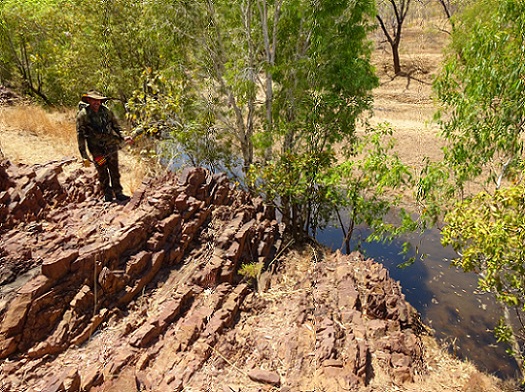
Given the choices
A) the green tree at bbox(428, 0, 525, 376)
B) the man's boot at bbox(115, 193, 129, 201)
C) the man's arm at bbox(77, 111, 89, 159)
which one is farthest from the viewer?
the man's boot at bbox(115, 193, 129, 201)

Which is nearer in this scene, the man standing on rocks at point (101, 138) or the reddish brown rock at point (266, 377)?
the reddish brown rock at point (266, 377)

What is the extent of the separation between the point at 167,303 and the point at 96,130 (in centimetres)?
406

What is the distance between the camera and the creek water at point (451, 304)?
→ 9.84m

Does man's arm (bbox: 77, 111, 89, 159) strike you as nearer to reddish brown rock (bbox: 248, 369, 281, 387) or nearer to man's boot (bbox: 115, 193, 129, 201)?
man's boot (bbox: 115, 193, 129, 201)

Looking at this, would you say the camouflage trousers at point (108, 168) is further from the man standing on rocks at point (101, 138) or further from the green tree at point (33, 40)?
the green tree at point (33, 40)

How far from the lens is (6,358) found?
5.10m

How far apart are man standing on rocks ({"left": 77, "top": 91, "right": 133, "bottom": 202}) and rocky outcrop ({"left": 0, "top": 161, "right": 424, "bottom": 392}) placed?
480 mm

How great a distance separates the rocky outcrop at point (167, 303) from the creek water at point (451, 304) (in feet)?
9.41

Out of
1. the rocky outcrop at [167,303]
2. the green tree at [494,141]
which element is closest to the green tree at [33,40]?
the rocky outcrop at [167,303]

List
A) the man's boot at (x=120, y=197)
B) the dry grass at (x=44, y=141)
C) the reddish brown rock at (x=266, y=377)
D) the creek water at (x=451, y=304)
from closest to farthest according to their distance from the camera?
the reddish brown rock at (x=266, y=377)
the man's boot at (x=120, y=197)
the creek water at (x=451, y=304)
the dry grass at (x=44, y=141)

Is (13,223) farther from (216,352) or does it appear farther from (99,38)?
Answer: (99,38)

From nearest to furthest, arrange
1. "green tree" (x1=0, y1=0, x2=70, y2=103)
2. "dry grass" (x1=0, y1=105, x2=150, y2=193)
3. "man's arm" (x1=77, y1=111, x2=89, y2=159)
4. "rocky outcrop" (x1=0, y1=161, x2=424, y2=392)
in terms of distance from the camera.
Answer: "rocky outcrop" (x1=0, y1=161, x2=424, y2=392), "man's arm" (x1=77, y1=111, x2=89, y2=159), "dry grass" (x1=0, y1=105, x2=150, y2=193), "green tree" (x1=0, y1=0, x2=70, y2=103)

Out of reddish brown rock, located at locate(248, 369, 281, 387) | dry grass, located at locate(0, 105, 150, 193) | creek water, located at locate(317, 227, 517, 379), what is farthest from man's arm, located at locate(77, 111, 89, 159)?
creek water, located at locate(317, 227, 517, 379)

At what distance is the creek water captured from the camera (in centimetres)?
984
